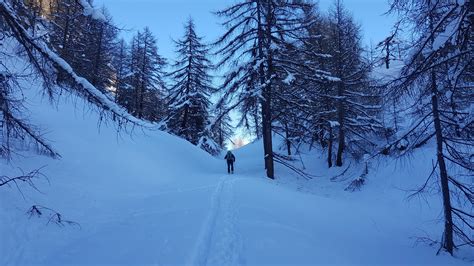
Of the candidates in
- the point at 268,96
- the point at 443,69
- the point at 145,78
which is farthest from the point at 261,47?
the point at 145,78

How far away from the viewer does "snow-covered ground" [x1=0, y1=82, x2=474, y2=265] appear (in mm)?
5625

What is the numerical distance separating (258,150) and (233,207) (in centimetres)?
2712

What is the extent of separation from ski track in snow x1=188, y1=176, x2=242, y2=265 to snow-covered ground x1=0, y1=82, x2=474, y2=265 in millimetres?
18

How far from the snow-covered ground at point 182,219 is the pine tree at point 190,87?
15.1 meters

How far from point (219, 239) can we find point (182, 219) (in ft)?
5.33

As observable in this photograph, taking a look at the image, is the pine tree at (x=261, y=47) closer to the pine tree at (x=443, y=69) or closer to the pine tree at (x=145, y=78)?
the pine tree at (x=443, y=69)

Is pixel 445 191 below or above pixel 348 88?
below

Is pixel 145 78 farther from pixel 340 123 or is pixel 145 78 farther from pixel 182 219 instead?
pixel 182 219

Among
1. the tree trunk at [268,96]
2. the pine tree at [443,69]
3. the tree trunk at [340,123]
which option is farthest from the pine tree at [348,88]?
the pine tree at [443,69]

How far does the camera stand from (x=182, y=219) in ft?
24.3

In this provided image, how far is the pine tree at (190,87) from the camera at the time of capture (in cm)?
2997

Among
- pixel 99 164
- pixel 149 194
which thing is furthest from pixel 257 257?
pixel 99 164

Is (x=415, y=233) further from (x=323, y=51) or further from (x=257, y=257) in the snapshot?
(x=323, y=51)

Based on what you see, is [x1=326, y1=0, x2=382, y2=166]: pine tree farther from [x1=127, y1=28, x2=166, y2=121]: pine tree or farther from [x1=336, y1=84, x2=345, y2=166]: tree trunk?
[x1=127, y1=28, x2=166, y2=121]: pine tree
